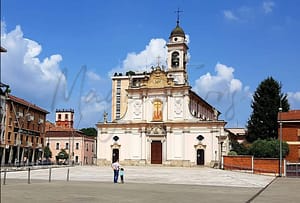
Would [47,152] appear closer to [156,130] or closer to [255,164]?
[156,130]

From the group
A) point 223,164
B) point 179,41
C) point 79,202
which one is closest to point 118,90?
point 179,41

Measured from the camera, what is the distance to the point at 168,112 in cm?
6662

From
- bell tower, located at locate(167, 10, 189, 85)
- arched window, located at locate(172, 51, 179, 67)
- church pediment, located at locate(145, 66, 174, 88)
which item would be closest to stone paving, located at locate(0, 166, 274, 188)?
church pediment, located at locate(145, 66, 174, 88)

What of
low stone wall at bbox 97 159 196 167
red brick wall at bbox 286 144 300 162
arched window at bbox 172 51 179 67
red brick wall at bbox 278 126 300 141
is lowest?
low stone wall at bbox 97 159 196 167

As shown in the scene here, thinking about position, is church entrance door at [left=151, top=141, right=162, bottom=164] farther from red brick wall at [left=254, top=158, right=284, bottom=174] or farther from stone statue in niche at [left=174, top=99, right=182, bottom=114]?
red brick wall at [left=254, top=158, right=284, bottom=174]

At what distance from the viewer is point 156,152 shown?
6662cm

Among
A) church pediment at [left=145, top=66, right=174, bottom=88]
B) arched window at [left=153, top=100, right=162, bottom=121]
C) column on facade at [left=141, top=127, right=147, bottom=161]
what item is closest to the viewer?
column on facade at [left=141, top=127, right=147, bottom=161]

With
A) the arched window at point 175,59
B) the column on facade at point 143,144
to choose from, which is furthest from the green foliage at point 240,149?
the arched window at point 175,59

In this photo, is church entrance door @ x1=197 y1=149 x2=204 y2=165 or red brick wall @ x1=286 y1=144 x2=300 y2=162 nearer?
red brick wall @ x1=286 y1=144 x2=300 y2=162

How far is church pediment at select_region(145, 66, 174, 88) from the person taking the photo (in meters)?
67.4

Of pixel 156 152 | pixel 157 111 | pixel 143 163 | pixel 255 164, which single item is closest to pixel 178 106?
pixel 157 111

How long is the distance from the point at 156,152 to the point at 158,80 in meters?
11.8

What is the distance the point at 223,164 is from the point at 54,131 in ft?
159

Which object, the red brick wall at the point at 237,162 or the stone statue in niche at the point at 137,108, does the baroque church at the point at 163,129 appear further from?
the red brick wall at the point at 237,162
